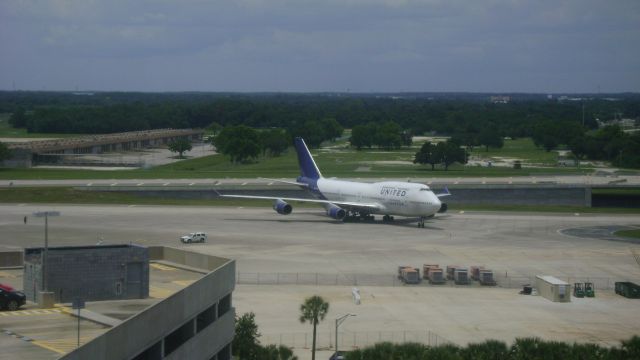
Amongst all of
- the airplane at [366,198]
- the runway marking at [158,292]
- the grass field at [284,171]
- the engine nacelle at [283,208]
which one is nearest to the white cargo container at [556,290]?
the airplane at [366,198]

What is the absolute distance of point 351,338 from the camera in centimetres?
5922

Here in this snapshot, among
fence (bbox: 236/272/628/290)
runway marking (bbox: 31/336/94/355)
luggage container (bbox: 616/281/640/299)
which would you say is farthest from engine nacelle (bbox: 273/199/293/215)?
runway marking (bbox: 31/336/94/355)

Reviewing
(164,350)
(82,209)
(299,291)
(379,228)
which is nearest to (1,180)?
(82,209)

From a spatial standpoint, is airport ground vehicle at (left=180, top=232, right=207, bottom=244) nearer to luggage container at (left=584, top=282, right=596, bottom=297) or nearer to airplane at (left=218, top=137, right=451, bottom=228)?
airplane at (left=218, top=137, right=451, bottom=228)

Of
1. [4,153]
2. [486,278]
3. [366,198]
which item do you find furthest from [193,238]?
[4,153]

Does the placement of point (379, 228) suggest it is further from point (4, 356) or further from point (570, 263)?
point (4, 356)

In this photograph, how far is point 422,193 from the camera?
104 metres

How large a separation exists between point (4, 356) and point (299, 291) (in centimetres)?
4352

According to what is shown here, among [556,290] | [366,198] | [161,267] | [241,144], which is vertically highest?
[241,144]

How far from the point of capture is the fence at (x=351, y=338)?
57.7m

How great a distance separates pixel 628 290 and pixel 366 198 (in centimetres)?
3987

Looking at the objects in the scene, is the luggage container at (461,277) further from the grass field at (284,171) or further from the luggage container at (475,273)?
the grass field at (284,171)

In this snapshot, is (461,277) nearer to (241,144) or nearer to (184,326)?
(184,326)

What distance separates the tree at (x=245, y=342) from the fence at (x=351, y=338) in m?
6.76
